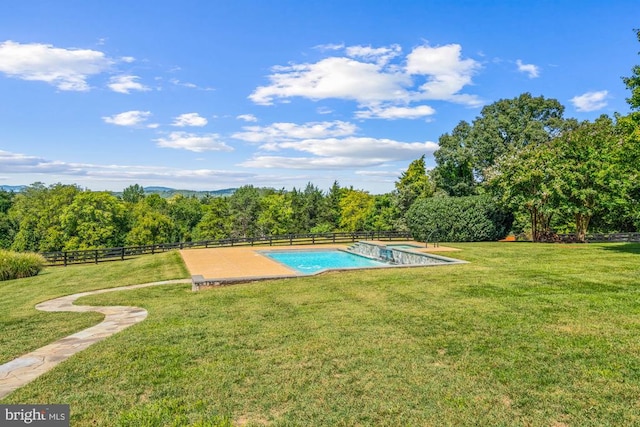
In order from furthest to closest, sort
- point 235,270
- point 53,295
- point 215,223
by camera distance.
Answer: point 215,223, point 235,270, point 53,295

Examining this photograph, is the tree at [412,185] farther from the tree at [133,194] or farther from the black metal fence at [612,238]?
the tree at [133,194]

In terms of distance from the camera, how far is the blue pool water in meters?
21.2

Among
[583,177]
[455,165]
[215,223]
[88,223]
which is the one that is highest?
[455,165]

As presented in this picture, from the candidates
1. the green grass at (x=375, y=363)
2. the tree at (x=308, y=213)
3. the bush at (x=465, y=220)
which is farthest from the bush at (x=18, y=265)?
the tree at (x=308, y=213)

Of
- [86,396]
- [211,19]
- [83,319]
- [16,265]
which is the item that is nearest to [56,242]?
[16,265]

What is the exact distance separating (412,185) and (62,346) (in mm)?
34994

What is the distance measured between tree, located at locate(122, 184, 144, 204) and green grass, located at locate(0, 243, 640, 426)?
9085 cm

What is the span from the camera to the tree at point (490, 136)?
3422 cm

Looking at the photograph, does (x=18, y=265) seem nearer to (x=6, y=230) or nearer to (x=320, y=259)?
(x=320, y=259)

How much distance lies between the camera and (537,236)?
2528cm

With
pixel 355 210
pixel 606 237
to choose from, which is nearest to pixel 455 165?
pixel 606 237

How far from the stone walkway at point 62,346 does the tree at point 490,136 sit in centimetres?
3116

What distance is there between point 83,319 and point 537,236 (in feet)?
84.8

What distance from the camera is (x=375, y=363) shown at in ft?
17.4
